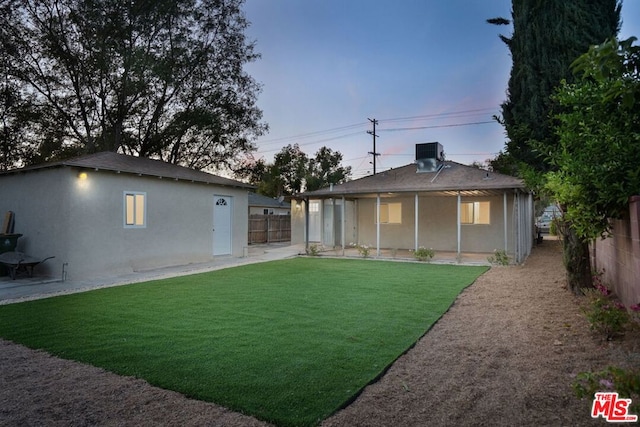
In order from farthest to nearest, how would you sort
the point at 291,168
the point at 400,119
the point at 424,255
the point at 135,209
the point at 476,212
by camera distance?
the point at 291,168 → the point at 400,119 → the point at 476,212 → the point at 424,255 → the point at 135,209

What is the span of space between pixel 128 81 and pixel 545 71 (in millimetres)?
17002

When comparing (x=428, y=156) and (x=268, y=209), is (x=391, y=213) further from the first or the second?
(x=268, y=209)

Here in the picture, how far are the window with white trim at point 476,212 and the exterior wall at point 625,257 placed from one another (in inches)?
333

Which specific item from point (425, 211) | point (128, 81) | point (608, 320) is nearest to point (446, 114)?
point (425, 211)

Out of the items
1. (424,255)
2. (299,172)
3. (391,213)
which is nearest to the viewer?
(424,255)

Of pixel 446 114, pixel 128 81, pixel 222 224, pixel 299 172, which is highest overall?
pixel 446 114

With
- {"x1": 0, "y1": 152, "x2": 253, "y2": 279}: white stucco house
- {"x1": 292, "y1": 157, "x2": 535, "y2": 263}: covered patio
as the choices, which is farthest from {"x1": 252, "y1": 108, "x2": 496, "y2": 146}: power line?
{"x1": 0, "y1": 152, "x2": 253, "y2": 279}: white stucco house

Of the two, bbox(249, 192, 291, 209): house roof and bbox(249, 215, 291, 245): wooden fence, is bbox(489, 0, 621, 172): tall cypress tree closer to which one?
bbox(249, 215, 291, 245): wooden fence

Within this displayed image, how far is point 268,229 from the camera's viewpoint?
22.4m

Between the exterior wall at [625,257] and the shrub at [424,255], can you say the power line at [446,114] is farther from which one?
the exterior wall at [625,257]

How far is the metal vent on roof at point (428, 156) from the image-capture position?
56.3 ft

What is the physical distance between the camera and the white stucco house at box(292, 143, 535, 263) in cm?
1463

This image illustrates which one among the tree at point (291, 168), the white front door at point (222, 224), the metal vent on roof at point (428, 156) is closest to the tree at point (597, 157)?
the white front door at point (222, 224)

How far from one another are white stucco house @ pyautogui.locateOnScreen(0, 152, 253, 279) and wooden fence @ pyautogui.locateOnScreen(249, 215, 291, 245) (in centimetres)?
774
